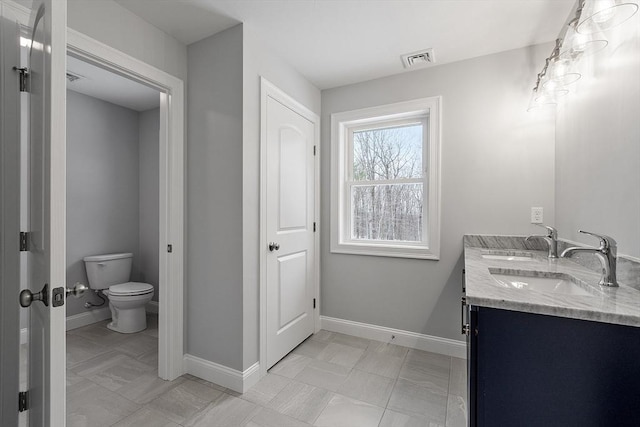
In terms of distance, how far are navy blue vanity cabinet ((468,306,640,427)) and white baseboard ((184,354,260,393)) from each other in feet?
4.67

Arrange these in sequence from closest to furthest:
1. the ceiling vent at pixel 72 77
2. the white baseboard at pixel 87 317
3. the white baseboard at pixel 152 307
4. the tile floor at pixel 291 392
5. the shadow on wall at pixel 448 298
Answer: the tile floor at pixel 291 392 < the shadow on wall at pixel 448 298 < the ceiling vent at pixel 72 77 < the white baseboard at pixel 87 317 < the white baseboard at pixel 152 307

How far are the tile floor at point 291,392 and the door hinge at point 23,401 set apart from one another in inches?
24.7

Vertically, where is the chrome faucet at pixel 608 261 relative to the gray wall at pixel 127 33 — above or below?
below

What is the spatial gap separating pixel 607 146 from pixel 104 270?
405 cm

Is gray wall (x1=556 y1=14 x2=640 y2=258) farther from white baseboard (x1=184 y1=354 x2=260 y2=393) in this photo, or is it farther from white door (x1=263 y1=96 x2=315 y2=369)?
white baseboard (x1=184 y1=354 x2=260 y2=393)

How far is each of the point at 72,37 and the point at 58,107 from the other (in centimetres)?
107

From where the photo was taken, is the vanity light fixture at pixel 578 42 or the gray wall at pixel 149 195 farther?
the gray wall at pixel 149 195

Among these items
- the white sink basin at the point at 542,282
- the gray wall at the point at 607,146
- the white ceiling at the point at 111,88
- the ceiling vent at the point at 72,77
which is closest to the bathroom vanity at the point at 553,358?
the white sink basin at the point at 542,282

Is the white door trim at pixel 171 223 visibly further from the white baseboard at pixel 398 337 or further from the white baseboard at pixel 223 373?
the white baseboard at pixel 398 337

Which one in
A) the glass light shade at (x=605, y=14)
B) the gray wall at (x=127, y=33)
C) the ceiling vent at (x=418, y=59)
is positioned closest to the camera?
the glass light shade at (x=605, y=14)

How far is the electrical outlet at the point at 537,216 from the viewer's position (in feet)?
6.98

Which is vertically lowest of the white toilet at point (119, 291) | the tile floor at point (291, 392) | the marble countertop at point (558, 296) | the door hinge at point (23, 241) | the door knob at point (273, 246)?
the tile floor at point (291, 392)

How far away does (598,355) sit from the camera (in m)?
0.88

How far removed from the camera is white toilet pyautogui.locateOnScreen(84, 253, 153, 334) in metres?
2.78
